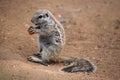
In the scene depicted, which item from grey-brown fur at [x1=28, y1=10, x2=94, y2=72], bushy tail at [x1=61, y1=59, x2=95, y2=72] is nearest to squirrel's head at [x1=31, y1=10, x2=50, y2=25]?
grey-brown fur at [x1=28, y1=10, x2=94, y2=72]

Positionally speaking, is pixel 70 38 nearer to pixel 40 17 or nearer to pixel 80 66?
pixel 40 17

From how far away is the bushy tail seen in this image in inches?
355

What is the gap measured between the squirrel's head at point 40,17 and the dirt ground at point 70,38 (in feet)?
2.76

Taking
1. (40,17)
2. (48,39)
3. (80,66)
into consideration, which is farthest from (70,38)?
(80,66)

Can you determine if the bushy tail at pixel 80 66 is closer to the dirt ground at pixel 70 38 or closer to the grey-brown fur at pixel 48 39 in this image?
the grey-brown fur at pixel 48 39

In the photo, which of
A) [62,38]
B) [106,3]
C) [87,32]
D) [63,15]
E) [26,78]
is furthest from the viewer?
[106,3]

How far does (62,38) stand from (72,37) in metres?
1.69

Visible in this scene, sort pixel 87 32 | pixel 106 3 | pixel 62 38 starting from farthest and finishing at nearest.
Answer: pixel 106 3 → pixel 87 32 → pixel 62 38

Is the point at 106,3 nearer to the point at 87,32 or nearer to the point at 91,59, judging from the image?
the point at 87,32

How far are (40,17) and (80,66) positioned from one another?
1.43 metres

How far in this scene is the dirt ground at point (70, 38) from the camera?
859 cm

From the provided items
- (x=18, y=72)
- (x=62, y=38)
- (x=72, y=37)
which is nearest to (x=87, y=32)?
(x=72, y=37)

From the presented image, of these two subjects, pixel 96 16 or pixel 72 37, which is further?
pixel 96 16

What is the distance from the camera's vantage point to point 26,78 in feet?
26.9
